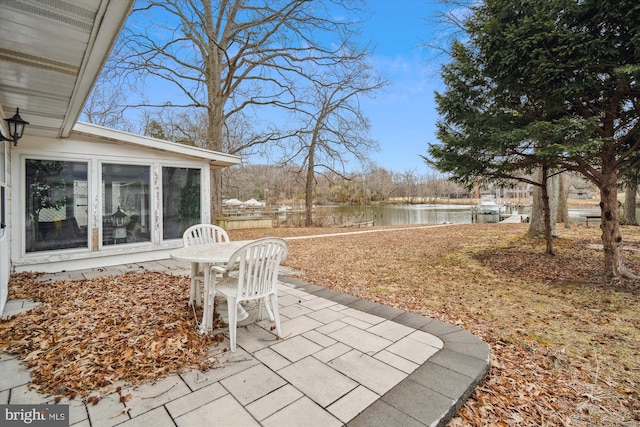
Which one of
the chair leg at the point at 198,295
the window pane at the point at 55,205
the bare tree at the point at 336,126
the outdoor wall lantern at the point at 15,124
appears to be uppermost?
the bare tree at the point at 336,126

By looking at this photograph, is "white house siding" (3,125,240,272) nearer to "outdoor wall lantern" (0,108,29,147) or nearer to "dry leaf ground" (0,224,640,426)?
"dry leaf ground" (0,224,640,426)

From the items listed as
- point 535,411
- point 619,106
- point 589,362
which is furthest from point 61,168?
point 619,106

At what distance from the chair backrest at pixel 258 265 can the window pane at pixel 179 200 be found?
12.7ft

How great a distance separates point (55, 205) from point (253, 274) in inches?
166

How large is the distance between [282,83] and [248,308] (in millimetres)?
9741

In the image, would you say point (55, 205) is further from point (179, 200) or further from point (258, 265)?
point (258, 265)

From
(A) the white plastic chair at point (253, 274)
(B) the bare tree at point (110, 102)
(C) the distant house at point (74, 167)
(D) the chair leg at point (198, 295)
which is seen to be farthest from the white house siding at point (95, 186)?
(B) the bare tree at point (110, 102)

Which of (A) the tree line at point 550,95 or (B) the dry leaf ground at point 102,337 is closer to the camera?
(B) the dry leaf ground at point 102,337

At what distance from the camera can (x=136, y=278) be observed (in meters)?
4.17

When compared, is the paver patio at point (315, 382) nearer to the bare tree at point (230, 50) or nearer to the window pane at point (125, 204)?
the window pane at point (125, 204)

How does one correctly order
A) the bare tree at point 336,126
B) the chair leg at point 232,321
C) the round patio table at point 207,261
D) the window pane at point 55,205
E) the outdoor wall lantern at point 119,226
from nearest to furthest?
1. the chair leg at point 232,321
2. the round patio table at point 207,261
3. the window pane at point 55,205
4. the outdoor wall lantern at point 119,226
5. the bare tree at point 336,126

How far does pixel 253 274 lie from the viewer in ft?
7.81

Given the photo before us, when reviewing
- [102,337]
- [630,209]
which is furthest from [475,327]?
[630,209]

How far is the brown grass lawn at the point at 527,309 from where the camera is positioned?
71.1 inches
